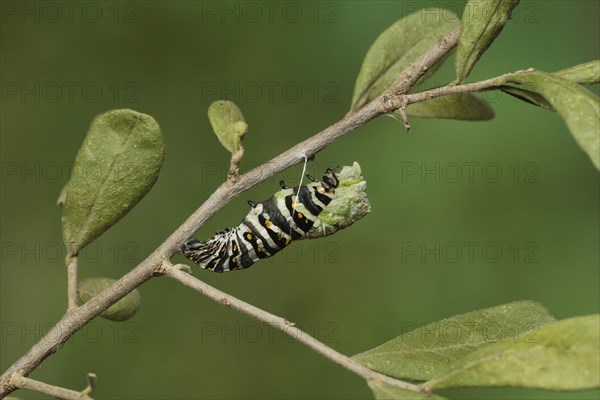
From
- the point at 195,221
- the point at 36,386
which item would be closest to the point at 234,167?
the point at 195,221

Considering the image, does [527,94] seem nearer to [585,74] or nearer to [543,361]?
[585,74]

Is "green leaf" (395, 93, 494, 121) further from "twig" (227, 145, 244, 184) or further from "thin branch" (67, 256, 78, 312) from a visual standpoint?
"thin branch" (67, 256, 78, 312)

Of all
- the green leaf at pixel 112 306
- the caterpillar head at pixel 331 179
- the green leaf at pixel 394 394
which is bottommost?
the green leaf at pixel 394 394

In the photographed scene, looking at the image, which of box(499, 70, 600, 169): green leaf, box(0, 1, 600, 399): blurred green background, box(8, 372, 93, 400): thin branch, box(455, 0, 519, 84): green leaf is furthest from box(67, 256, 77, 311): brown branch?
box(0, 1, 600, 399): blurred green background

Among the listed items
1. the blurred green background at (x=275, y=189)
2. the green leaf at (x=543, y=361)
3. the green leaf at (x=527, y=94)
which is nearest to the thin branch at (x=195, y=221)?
the green leaf at (x=527, y=94)

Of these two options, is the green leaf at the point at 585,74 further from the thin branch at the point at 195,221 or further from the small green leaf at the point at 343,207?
the small green leaf at the point at 343,207
